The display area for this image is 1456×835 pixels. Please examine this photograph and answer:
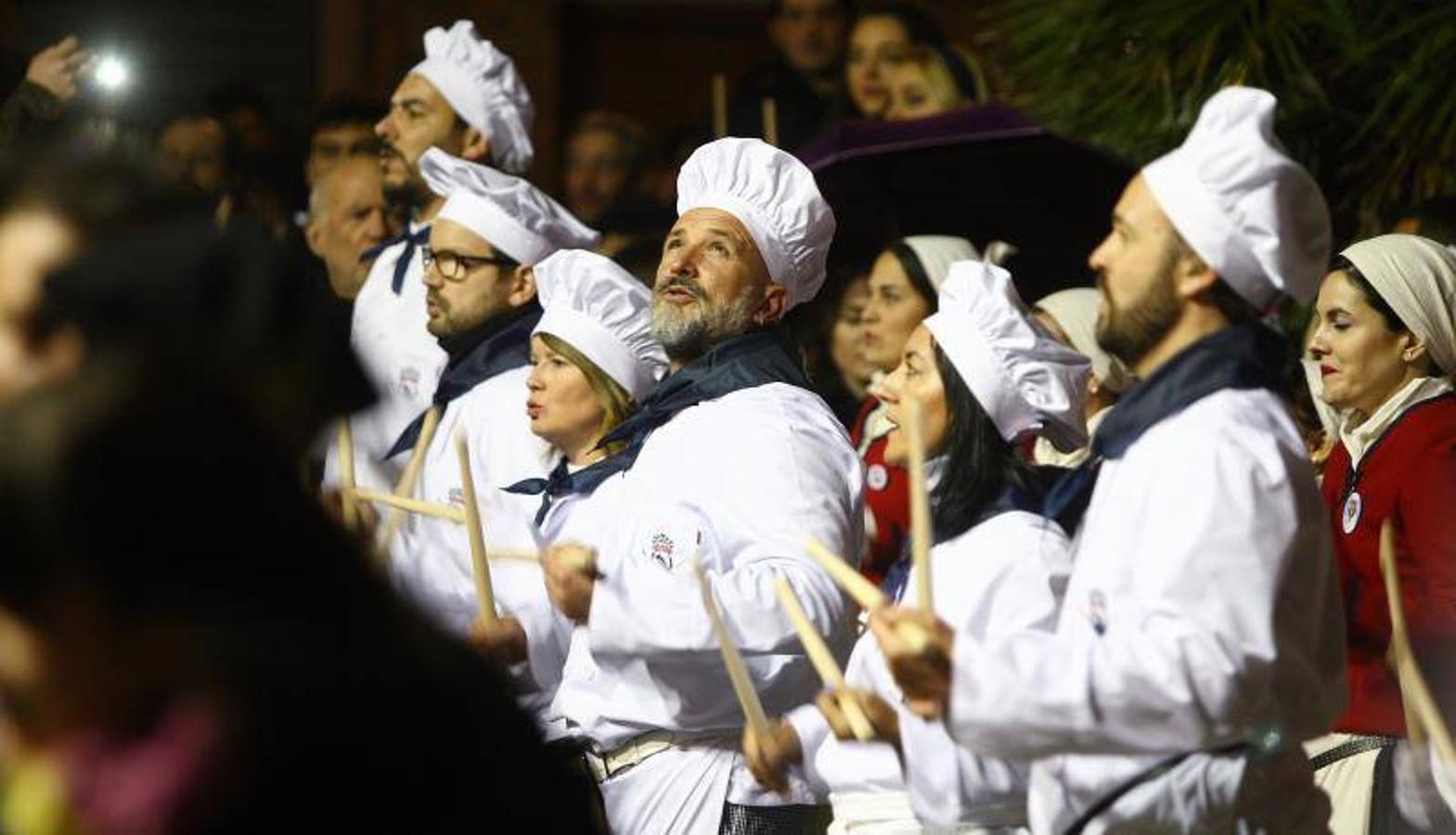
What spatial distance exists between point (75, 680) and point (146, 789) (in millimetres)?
125

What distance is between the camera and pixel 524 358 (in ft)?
20.8

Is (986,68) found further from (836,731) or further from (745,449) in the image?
(836,731)

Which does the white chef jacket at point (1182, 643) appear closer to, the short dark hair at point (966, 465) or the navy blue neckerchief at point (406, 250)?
the short dark hair at point (966, 465)

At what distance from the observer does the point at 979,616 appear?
4371 mm

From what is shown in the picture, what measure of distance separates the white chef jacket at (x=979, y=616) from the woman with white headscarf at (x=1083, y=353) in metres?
1.34

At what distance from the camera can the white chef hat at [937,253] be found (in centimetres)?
679

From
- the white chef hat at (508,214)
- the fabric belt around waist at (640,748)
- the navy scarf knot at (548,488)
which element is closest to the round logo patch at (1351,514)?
the fabric belt around waist at (640,748)

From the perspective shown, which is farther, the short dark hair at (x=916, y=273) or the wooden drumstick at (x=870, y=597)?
the short dark hair at (x=916, y=273)

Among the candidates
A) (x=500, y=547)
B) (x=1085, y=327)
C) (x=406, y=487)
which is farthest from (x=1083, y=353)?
(x=406, y=487)

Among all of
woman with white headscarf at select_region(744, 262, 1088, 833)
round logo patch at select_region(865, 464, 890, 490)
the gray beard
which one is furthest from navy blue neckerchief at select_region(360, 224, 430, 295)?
woman with white headscarf at select_region(744, 262, 1088, 833)

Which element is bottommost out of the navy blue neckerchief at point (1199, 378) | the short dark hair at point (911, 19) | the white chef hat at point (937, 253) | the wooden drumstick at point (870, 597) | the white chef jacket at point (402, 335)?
the white chef jacket at point (402, 335)

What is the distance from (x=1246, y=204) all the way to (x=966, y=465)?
1.02 meters

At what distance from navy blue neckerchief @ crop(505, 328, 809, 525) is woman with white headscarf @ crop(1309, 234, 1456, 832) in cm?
117

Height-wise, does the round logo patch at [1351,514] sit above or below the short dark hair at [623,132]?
below
